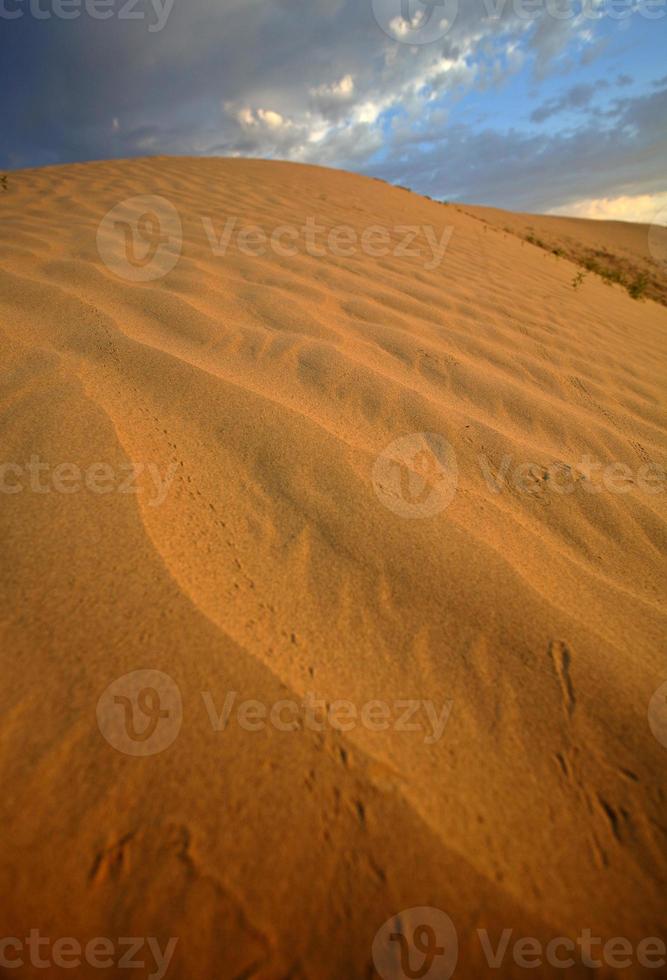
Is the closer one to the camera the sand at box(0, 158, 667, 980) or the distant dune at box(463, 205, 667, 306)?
the sand at box(0, 158, 667, 980)

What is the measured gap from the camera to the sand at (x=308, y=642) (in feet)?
2.41

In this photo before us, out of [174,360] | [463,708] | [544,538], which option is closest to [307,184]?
[174,360]

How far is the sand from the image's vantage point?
2.41 feet

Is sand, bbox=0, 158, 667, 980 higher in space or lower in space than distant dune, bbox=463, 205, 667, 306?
lower

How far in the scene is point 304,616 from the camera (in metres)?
1.07

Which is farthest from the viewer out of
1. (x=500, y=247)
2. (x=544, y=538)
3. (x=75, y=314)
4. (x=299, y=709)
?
(x=500, y=247)

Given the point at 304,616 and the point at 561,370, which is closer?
the point at 304,616

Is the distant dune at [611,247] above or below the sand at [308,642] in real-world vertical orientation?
above

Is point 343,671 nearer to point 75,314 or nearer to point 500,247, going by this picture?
point 75,314

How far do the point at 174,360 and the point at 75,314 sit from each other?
0.59m

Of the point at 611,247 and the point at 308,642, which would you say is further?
the point at 611,247

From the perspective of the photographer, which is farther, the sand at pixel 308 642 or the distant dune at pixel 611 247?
the distant dune at pixel 611 247

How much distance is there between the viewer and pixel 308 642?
40.2 inches

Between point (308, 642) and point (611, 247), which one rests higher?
point (611, 247)
